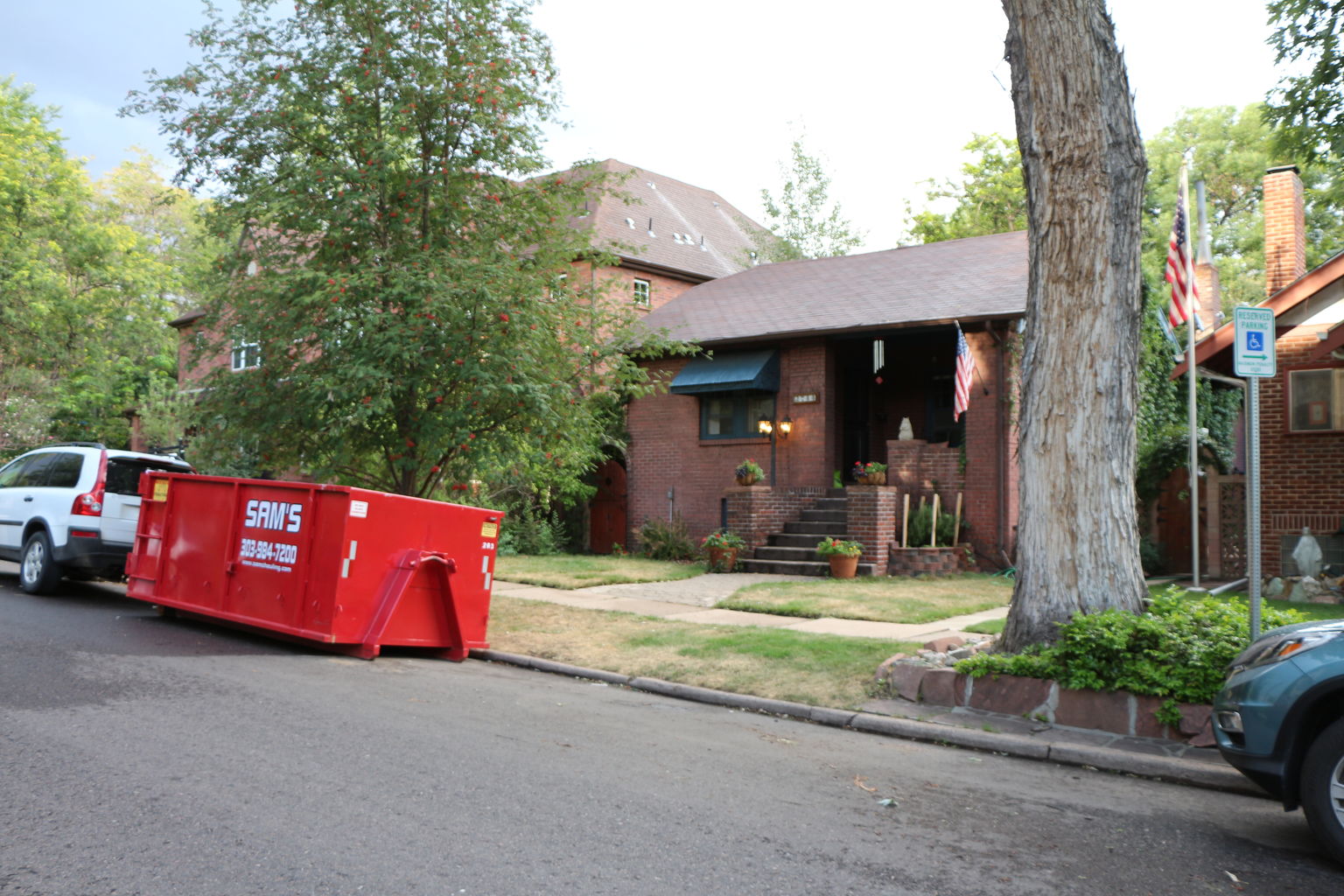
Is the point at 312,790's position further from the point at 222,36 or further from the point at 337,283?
the point at 222,36

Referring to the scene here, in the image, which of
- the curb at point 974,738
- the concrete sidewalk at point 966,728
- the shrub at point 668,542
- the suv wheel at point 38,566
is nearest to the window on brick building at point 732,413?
the shrub at point 668,542

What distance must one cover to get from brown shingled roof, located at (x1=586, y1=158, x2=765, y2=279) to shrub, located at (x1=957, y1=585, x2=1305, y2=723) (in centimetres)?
2031

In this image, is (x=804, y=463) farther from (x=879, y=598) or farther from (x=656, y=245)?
(x=656, y=245)

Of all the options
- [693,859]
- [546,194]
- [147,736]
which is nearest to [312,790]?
[147,736]

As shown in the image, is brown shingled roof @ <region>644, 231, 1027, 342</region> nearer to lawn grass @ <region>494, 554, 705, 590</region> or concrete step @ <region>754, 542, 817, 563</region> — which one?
concrete step @ <region>754, 542, 817, 563</region>

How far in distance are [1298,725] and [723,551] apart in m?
13.2

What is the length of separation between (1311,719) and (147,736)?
5.86 m

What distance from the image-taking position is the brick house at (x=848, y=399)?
17203 millimetres

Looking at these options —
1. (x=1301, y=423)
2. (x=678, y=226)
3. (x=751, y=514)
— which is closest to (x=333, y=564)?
(x=751, y=514)

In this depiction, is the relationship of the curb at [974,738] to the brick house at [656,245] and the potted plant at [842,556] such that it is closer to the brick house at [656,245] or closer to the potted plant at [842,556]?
the potted plant at [842,556]

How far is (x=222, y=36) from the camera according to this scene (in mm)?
11672

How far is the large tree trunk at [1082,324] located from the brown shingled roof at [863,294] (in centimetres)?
951

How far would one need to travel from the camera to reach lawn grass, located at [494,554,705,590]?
50.1ft

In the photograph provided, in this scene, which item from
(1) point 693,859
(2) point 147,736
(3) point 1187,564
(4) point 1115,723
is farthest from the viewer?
(3) point 1187,564
